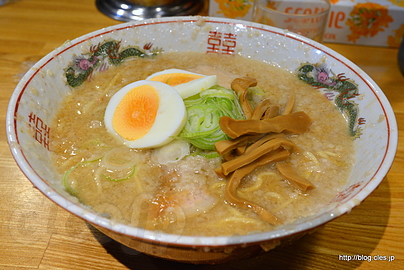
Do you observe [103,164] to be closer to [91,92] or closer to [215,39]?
[91,92]

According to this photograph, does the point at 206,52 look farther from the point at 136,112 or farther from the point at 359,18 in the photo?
the point at 359,18

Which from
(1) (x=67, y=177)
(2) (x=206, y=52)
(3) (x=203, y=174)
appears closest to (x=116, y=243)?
(1) (x=67, y=177)

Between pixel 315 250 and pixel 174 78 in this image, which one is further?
pixel 174 78

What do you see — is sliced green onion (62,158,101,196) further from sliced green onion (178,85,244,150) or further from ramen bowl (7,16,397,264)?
sliced green onion (178,85,244,150)

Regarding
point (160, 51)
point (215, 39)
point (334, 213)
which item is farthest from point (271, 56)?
point (334, 213)

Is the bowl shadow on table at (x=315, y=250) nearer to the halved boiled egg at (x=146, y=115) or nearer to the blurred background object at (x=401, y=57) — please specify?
the halved boiled egg at (x=146, y=115)
